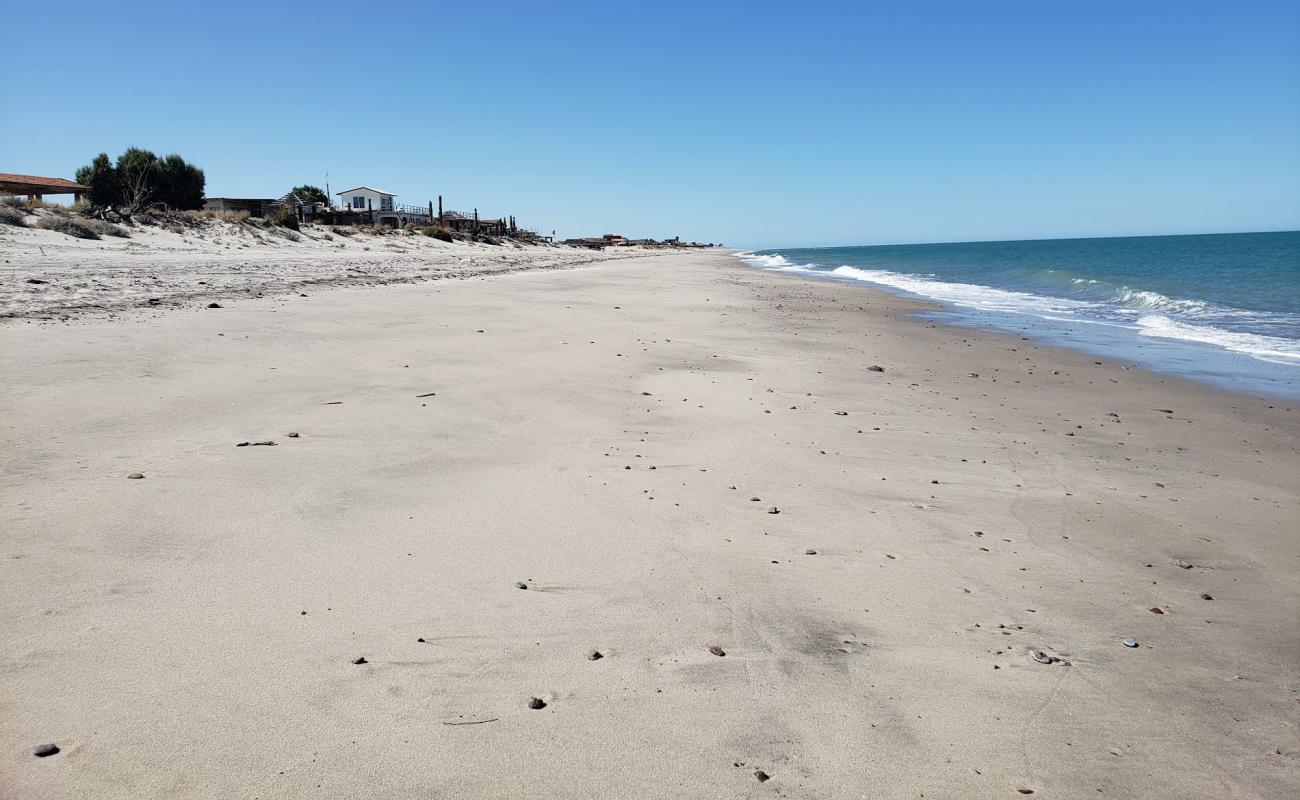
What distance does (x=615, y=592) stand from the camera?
3.27m

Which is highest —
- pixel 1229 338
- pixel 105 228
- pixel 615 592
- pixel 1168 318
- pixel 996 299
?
pixel 105 228

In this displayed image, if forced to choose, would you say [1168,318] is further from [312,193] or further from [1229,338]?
[312,193]

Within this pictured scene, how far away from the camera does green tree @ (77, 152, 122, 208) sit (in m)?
42.6

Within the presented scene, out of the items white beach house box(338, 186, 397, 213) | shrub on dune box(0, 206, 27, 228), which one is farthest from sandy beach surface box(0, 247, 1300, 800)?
white beach house box(338, 186, 397, 213)

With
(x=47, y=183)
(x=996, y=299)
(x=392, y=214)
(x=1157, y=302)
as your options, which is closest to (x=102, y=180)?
(x=47, y=183)

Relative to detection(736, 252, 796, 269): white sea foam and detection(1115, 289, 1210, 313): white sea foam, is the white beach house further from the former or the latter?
detection(1115, 289, 1210, 313): white sea foam

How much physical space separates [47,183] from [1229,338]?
182 ft

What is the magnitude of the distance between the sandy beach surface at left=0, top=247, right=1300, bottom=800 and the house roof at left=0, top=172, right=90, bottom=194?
45125 mm

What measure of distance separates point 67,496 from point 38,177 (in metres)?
56.5

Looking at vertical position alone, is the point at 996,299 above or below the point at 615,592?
above

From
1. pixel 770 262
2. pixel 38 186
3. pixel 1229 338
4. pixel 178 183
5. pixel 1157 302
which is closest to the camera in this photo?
pixel 1229 338

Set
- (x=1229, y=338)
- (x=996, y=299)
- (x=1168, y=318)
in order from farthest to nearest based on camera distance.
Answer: (x=996, y=299), (x=1168, y=318), (x=1229, y=338)

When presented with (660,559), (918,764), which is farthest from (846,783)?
(660,559)

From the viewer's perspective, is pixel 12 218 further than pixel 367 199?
No
